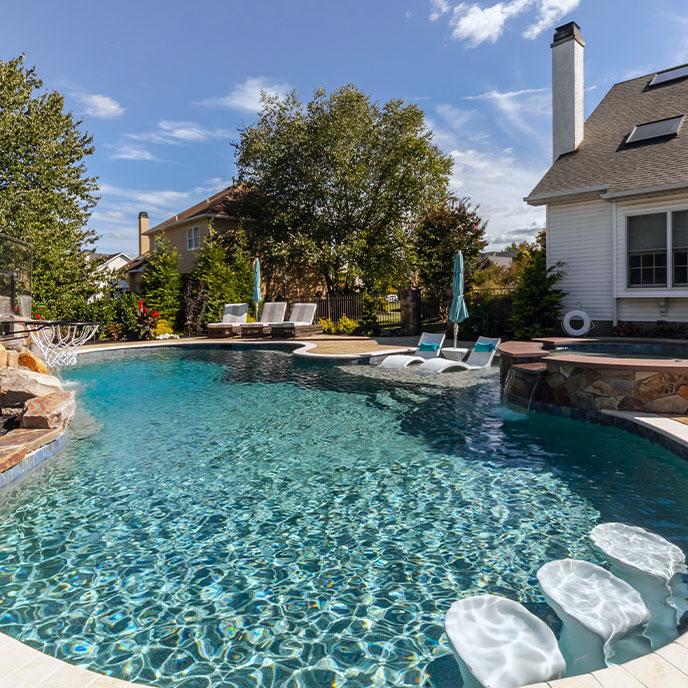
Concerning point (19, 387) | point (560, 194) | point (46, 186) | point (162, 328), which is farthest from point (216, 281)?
point (19, 387)

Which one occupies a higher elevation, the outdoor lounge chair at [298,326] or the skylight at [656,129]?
the skylight at [656,129]

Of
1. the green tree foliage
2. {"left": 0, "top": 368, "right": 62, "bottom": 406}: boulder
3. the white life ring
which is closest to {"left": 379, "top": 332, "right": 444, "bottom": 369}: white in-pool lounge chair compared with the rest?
the green tree foliage

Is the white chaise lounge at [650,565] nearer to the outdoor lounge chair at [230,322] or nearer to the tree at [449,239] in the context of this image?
the outdoor lounge chair at [230,322]

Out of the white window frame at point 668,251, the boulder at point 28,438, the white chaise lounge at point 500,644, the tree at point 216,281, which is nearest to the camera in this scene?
the white chaise lounge at point 500,644

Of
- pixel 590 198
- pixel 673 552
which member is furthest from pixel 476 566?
pixel 590 198

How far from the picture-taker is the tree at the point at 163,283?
21.8 m

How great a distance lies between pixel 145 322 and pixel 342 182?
10.4 m

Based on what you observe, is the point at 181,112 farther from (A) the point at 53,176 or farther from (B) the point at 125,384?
(B) the point at 125,384

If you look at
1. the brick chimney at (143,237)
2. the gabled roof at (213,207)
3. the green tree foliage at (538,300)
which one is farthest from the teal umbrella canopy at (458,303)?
the brick chimney at (143,237)

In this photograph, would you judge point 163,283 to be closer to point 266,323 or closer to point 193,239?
point 266,323

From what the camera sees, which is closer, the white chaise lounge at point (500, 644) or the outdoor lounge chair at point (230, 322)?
the white chaise lounge at point (500, 644)

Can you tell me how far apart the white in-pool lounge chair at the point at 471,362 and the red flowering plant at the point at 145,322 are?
13000mm

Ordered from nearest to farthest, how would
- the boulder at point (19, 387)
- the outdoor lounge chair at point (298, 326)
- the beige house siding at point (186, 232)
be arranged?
the boulder at point (19, 387)
the outdoor lounge chair at point (298, 326)
the beige house siding at point (186, 232)

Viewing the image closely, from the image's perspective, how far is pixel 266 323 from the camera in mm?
19953
